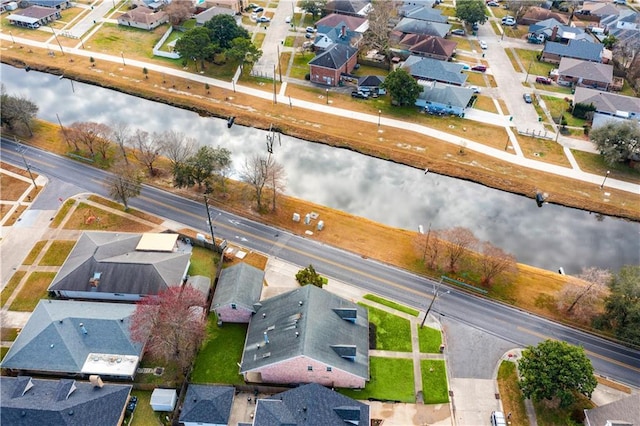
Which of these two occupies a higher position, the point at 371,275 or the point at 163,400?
the point at 163,400

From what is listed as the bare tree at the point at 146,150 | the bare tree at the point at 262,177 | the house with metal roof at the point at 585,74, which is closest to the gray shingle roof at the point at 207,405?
the bare tree at the point at 262,177

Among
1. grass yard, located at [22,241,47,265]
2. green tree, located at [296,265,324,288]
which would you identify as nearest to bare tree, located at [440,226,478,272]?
green tree, located at [296,265,324,288]

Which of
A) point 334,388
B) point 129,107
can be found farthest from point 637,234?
point 129,107

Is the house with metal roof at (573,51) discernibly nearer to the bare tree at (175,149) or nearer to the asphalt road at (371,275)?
the asphalt road at (371,275)

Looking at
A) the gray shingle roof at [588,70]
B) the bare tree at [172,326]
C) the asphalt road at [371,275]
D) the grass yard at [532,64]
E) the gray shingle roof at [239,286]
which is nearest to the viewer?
the bare tree at [172,326]

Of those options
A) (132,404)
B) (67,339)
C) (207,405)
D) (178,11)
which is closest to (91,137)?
(67,339)

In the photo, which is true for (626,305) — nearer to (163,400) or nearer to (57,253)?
(163,400)

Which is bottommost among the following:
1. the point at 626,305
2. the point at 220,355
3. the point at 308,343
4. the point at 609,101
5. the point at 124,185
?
the point at 220,355
